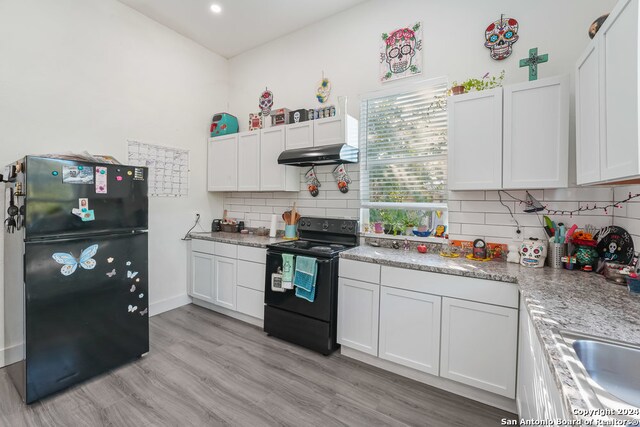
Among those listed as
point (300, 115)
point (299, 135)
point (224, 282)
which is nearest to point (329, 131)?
point (299, 135)

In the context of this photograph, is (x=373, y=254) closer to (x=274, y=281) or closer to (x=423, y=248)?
(x=423, y=248)

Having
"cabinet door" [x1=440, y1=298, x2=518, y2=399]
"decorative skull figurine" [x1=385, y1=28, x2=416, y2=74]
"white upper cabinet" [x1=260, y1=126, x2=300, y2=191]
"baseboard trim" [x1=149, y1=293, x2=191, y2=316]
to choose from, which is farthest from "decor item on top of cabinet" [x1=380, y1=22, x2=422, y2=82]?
"baseboard trim" [x1=149, y1=293, x2=191, y2=316]

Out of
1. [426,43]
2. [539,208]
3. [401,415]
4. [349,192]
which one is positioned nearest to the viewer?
[401,415]

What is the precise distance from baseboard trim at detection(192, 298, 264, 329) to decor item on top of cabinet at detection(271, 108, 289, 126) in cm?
218

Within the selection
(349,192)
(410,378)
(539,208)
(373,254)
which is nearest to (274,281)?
(373,254)

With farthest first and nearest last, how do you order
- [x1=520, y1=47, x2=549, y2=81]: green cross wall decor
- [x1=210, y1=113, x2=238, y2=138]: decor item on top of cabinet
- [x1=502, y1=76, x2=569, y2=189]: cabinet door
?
[x1=210, y1=113, x2=238, y2=138]: decor item on top of cabinet, [x1=520, y1=47, x2=549, y2=81]: green cross wall decor, [x1=502, y1=76, x2=569, y2=189]: cabinet door

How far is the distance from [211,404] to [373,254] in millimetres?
1570

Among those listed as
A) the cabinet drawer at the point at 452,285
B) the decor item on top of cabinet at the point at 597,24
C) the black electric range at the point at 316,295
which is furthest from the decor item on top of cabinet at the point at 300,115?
the decor item on top of cabinet at the point at 597,24

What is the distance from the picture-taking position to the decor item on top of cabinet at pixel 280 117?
335 centimetres

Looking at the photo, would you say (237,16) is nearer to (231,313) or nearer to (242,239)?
(242,239)

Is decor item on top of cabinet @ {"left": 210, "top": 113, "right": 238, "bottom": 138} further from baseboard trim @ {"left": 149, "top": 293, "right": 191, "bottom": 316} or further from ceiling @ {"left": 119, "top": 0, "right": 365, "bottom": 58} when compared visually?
baseboard trim @ {"left": 149, "top": 293, "right": 191, "bottom": 316}

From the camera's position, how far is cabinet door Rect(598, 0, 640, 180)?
43.8 inches

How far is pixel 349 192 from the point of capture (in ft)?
10.3

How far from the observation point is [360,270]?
2426mm
